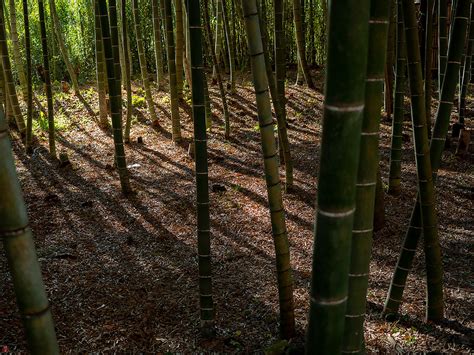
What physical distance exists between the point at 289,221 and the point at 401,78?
147 cm

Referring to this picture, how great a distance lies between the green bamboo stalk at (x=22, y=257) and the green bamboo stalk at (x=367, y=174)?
0.86m

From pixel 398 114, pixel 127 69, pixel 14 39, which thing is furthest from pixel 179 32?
pixel 398 114

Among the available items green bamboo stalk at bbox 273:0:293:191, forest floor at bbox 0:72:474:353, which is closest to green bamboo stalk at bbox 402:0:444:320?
forest floor at bbox 0:72:474:353

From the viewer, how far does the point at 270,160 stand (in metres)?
2.06

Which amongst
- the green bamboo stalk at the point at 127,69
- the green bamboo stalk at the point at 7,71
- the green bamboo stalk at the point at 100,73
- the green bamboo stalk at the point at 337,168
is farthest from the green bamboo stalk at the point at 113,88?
the green bamboo stalk at the point at 337,168

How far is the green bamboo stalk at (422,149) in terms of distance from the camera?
6.37 feet

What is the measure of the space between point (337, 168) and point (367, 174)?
1.17 ft

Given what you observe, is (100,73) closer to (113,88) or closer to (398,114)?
(113,88)

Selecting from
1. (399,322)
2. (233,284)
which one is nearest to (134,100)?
(233,284)

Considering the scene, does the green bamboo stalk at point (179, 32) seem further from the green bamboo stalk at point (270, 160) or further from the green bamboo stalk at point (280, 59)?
the green bamboo stalk at point (270, 160)

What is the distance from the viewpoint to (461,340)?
2.32 m

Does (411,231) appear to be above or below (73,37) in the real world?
below

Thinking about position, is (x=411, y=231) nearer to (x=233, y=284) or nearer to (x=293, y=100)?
(x=233, y=284)

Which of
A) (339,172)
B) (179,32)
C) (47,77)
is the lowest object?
(339,172)
